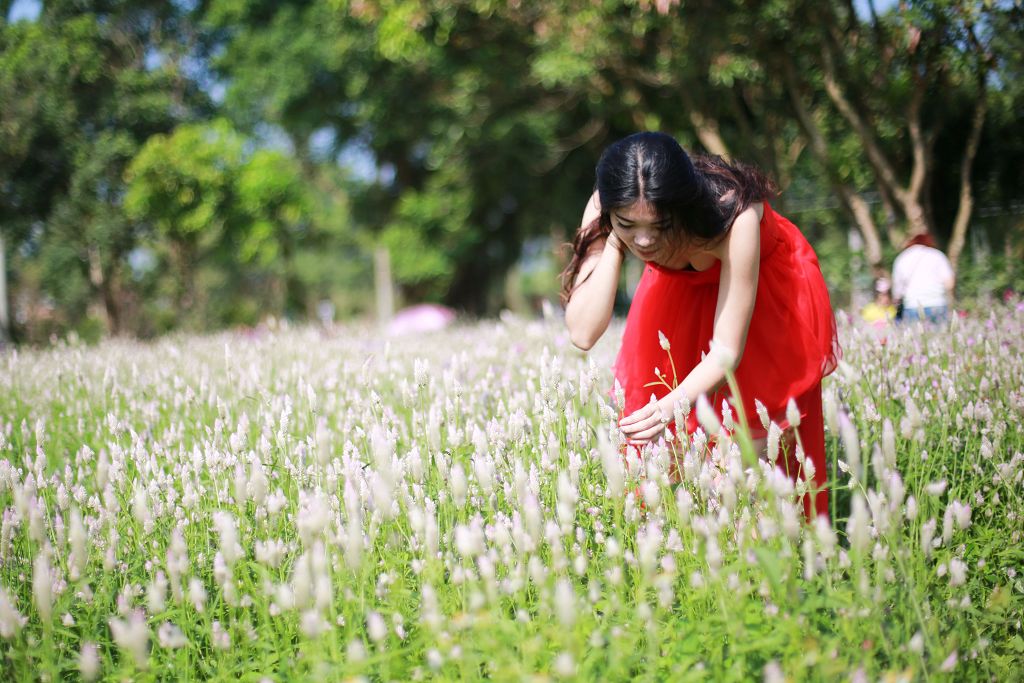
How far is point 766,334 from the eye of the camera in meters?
2.85

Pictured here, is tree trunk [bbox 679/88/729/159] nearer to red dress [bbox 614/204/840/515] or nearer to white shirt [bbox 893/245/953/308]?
white shirt [bbox 893/245/953/308]

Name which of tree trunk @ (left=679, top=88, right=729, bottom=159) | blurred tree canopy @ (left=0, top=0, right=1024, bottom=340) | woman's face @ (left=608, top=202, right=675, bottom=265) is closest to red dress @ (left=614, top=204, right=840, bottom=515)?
woman's face @ (left=608, top=202, right=675, bottom=265)

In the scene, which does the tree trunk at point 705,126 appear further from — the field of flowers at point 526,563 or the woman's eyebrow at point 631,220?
the woman's eyebrow at point 631,220

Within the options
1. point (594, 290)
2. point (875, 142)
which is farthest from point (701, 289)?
point (875, 142)

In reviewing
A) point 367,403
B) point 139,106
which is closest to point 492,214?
point 139,106

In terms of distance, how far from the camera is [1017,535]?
233cm

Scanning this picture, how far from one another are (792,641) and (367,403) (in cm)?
170

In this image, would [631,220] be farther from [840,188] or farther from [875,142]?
[840,188]

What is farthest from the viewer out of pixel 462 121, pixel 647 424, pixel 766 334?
pixel 462 121

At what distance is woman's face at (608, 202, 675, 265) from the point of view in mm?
2369

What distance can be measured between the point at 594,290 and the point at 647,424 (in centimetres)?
65

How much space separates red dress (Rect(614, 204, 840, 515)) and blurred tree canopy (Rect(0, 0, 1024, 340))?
5764 millimetres

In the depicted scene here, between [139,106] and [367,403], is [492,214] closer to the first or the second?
[139,106]

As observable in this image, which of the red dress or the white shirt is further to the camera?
the white shirt
